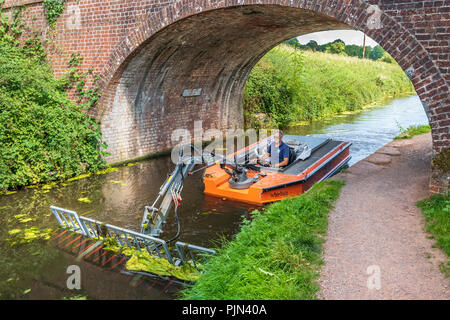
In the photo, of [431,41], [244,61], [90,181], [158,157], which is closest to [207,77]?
[244,61]

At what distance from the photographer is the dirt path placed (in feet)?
12.7

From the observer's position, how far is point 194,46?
11125 millimetres

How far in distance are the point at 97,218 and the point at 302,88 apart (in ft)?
50.4

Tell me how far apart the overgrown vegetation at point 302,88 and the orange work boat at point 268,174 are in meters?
7.16

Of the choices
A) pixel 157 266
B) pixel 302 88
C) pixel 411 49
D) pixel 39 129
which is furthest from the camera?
pixel 302 88

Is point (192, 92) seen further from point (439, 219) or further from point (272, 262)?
point (272, 262)

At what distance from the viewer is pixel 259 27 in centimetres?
1054

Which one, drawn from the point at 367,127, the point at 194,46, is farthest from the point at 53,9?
the point at 367,127

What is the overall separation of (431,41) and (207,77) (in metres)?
8.47

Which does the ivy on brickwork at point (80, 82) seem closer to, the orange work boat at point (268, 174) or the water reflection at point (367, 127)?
the orange work boat at point (268, 174)

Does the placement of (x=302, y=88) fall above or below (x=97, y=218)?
above

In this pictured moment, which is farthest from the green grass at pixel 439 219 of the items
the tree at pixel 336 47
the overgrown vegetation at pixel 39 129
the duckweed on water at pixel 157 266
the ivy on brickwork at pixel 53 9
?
the tree at pixel 336 47

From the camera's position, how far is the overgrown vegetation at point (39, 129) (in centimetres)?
895
